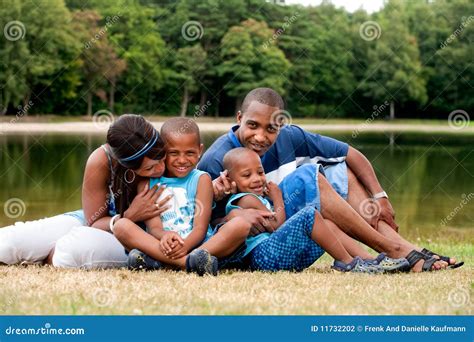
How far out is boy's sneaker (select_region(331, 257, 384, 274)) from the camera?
14.9ft

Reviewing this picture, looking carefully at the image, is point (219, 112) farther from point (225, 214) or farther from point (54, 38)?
point (225, 214)

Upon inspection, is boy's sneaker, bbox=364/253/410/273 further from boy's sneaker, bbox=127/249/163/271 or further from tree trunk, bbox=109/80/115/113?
tree trunk, bbox=109/80/115/113

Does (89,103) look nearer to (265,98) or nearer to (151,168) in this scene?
(265,98)

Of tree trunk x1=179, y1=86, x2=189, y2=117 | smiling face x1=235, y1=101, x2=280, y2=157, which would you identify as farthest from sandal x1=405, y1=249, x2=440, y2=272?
tree trunk x1=179, y1=86, x2=189, y2=117

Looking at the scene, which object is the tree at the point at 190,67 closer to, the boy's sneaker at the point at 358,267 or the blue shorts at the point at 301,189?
the blue shorts at the point at 301,189

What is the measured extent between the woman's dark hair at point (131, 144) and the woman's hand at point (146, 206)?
154 mm

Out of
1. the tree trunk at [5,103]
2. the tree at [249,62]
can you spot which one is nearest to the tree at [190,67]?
the tree at [249,62]

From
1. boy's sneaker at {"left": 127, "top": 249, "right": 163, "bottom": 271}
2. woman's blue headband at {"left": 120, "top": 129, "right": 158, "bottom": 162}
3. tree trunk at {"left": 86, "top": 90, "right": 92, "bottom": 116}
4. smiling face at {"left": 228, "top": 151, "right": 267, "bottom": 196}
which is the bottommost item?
tree trunk at {"left": 86, "top": 90, "right": 92, "bottom": 116}

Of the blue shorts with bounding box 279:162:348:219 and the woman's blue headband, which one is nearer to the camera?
the woman's blue headband

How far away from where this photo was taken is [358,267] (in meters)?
4.59

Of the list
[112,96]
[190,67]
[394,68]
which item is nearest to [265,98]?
[112,96]

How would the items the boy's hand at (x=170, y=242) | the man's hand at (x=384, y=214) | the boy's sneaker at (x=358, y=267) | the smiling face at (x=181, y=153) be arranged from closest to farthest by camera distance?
1. the boy's hand at (x=170, y=242)
2. the boy's sneaker at (x=358, y=267)
3. the smiling face at (x=181, y=153)
4. the man's hand at (x=384, y=214)

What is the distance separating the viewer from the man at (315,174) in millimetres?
4750
